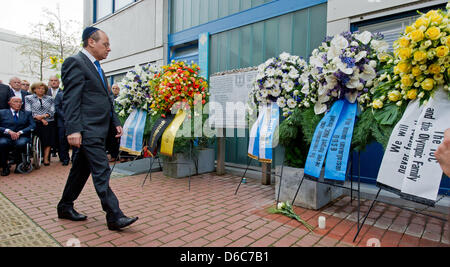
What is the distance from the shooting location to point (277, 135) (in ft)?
12.0

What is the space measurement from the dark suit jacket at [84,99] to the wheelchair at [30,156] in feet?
13.4

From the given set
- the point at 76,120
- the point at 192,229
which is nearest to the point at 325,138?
the point at 192,229

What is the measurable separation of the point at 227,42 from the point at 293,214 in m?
4.37

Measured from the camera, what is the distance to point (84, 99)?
8.82 ft

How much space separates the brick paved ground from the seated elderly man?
4.23 ft

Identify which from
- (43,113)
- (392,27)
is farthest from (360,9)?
(43,113)

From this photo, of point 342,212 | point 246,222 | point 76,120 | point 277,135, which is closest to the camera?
point 76,120

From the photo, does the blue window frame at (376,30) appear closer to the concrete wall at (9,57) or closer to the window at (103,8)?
the window at (103,8)

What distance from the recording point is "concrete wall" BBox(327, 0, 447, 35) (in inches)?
145

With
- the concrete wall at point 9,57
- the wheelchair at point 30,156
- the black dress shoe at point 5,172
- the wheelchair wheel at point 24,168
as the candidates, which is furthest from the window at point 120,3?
the concrete wall at point 9,57

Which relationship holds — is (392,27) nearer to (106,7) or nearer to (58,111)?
(58,111)

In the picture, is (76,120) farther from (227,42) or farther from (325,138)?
(227,42)

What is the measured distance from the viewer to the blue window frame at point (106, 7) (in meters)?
9.32

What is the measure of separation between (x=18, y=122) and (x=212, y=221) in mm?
5275
